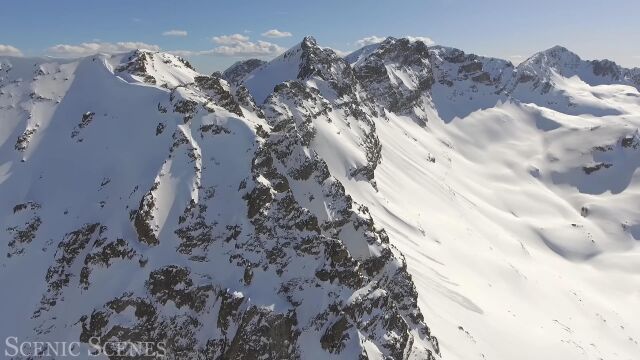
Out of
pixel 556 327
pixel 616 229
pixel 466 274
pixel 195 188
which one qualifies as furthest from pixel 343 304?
pixel 616 229

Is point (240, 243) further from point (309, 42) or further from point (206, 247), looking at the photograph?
point (309, 42)

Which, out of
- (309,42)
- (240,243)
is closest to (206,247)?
(240,243)

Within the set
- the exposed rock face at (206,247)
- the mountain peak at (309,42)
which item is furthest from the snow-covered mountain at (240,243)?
the mountain peak at (309,42)

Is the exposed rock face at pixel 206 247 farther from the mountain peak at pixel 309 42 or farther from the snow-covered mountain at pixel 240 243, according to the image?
the mountain peak at pixel 309 42

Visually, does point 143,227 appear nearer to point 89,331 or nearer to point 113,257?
point 113,257

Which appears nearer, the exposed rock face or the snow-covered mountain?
the exposed rock face

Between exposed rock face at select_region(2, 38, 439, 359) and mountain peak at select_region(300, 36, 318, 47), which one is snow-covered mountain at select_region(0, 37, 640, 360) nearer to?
exposed rock face at select_region(2, 38, 439, 359)

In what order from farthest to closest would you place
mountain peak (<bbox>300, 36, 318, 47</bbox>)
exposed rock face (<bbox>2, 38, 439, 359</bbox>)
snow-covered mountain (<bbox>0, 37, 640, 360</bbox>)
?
mountain peak (<bbox>300, 36, 318, 47</bbox>), snow-covered mountain (<bbox>0, 37, 640, 360</bbox>), exposed rock face (<bbox>2, 38, 439, 359</bbox>)

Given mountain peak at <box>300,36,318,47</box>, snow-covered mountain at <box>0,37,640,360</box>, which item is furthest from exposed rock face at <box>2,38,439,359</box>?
mountain peak at <box>300,36,318,47</box>
